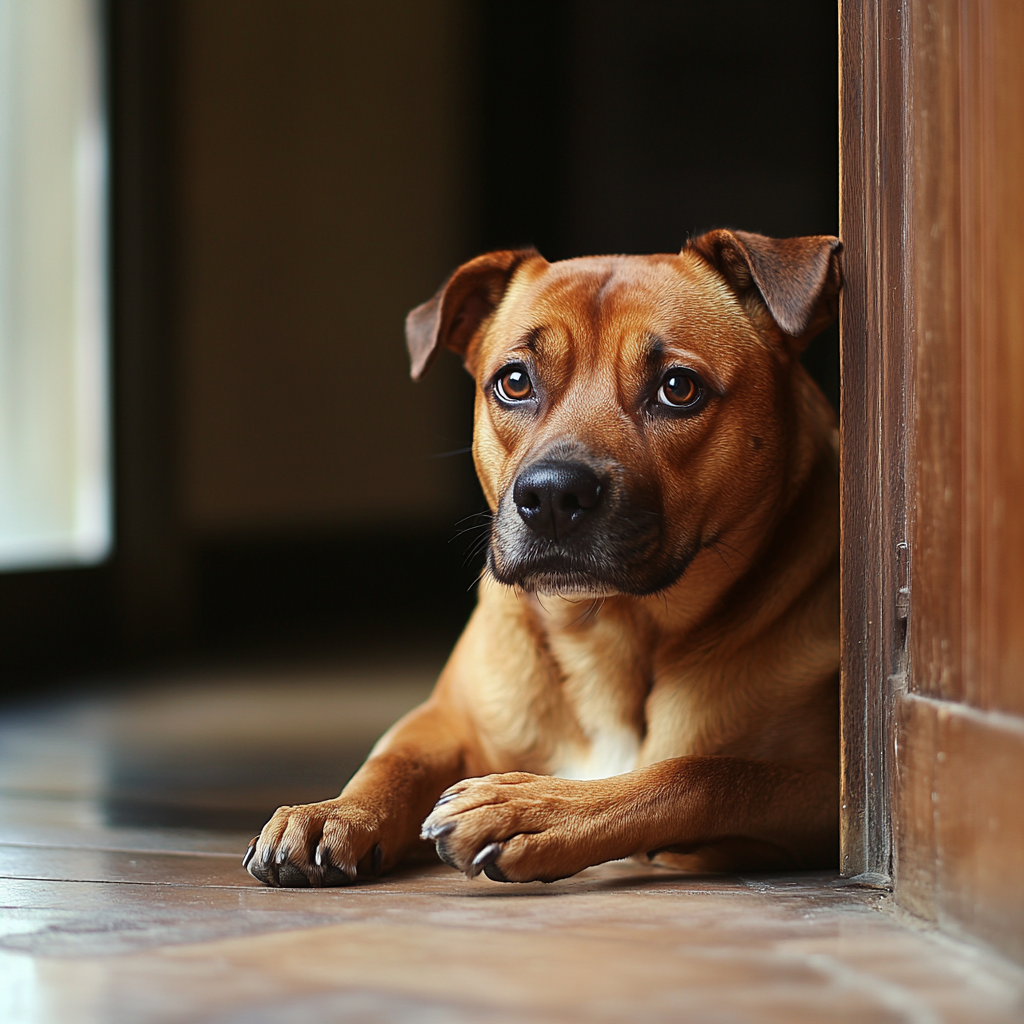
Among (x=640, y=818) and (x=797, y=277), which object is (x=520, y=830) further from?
(x=797, y=277)

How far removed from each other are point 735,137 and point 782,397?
8.42 metres

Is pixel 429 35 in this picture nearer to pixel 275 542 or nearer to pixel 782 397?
pixel 275 542

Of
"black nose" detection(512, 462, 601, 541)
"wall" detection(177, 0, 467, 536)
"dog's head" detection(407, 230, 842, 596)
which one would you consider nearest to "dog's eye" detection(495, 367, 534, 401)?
"dog's head" detection(407, 230, 842, 596)

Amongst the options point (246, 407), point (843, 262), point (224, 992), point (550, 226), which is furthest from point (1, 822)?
point (550, 226)

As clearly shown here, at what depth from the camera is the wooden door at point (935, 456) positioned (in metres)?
1.35

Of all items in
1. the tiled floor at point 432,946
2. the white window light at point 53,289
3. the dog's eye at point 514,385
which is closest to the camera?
the tiled floor at point 432,946

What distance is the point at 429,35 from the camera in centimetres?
867

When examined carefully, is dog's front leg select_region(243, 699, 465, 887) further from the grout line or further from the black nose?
the black nose

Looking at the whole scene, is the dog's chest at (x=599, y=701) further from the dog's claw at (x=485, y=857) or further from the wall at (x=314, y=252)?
the wall at (x=314, y=252)

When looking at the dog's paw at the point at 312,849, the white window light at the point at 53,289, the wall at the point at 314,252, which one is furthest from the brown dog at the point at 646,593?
the wall at the point at 314,252

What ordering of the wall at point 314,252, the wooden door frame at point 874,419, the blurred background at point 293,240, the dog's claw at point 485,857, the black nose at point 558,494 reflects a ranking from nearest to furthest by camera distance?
the dog's claw at point 485,857
the wooden door frame at point 874,419
the black nose at point 558,494
the blurred background at point 293,240
the wall at point 314,252

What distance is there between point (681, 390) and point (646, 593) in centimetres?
36

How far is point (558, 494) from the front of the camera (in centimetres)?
188

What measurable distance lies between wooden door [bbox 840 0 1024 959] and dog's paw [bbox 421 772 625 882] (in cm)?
39
